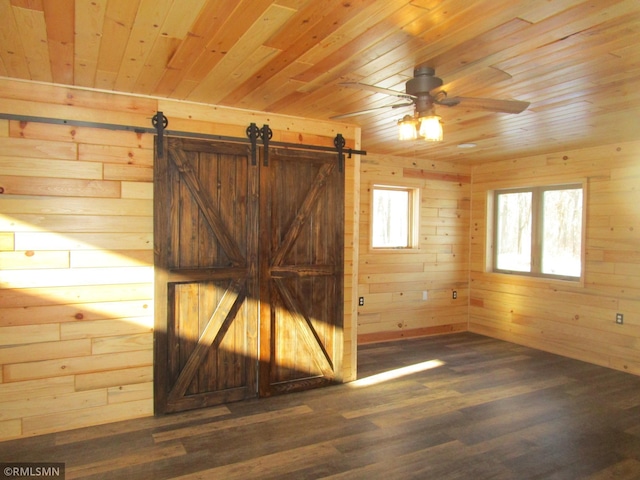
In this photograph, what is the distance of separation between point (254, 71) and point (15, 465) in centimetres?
281

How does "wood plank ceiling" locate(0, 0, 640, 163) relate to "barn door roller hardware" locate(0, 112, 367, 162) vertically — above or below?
above

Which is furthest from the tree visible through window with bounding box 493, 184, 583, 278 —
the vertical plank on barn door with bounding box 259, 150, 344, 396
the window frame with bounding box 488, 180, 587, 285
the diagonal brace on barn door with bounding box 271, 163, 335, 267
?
the diagonal brace on barn door with bounding box 271, 163, 335, 267

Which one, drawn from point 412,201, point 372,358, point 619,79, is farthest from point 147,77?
point 412,201

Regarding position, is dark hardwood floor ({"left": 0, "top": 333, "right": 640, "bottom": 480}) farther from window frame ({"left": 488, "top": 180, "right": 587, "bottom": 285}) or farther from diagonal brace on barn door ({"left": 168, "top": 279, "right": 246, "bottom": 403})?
window frame ({"left": 488, "top": 180, "right": 587, "bottom": 285})

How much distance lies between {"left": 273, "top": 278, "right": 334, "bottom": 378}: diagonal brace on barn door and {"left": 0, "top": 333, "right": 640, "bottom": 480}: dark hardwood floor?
23 cm

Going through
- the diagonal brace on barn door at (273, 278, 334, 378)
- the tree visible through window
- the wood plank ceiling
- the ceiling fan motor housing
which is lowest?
the diagonal brace on barn door at (273, 278, 334, 378)

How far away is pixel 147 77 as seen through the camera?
2939 mm

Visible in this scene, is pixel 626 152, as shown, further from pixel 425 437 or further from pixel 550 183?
pixel 425 437

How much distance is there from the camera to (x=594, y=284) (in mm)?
4957

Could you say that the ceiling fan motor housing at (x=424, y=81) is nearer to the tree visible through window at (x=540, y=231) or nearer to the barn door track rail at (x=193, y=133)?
the barn door track rail at (x=193, y=133)

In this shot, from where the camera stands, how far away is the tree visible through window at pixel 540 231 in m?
5.27

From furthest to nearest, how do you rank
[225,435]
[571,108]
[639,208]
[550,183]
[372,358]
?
1. [550,183]
2. [372,358]
3. [639,208]
4. [571,108]
5. [225,435]

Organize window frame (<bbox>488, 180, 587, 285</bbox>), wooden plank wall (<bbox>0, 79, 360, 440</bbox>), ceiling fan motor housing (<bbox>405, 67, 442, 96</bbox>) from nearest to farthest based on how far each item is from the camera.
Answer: ceiling fan motor housing (<bbox>405, 67, 442, 96</bbox>)
wooden plank wall (<bbox>0, 79, 360, 440</bbox>)
window frame (<bbox>488, 180, 587, 285</bbox>)

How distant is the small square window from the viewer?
19.4 feet
